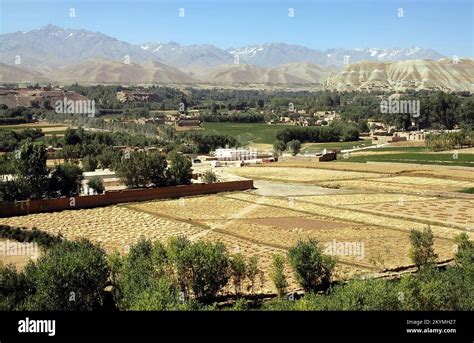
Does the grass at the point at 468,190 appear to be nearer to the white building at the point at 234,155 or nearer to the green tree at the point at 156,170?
the green tree at the point at 156,170

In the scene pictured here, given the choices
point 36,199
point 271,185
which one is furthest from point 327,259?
point 271,185

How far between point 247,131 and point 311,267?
55974 mm

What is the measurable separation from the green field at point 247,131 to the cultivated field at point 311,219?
27927 millimetres

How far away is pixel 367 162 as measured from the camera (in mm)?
38406

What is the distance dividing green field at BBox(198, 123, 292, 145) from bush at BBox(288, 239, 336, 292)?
4328cm

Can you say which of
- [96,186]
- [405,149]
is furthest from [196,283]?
[405,149]

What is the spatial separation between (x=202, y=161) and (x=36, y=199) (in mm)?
21413

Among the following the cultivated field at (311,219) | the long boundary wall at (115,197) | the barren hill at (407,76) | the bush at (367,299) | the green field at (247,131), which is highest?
the barren hill at (407,76)

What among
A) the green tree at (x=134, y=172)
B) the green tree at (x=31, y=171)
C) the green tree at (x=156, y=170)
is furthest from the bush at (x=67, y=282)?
the green tree at (x=156, y=170)

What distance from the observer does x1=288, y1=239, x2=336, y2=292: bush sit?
456 inches

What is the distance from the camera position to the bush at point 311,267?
11.6 metres

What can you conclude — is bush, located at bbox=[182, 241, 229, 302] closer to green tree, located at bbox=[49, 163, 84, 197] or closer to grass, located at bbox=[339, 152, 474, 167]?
green tree, located at bbox=[49, 163, 84, 197]
